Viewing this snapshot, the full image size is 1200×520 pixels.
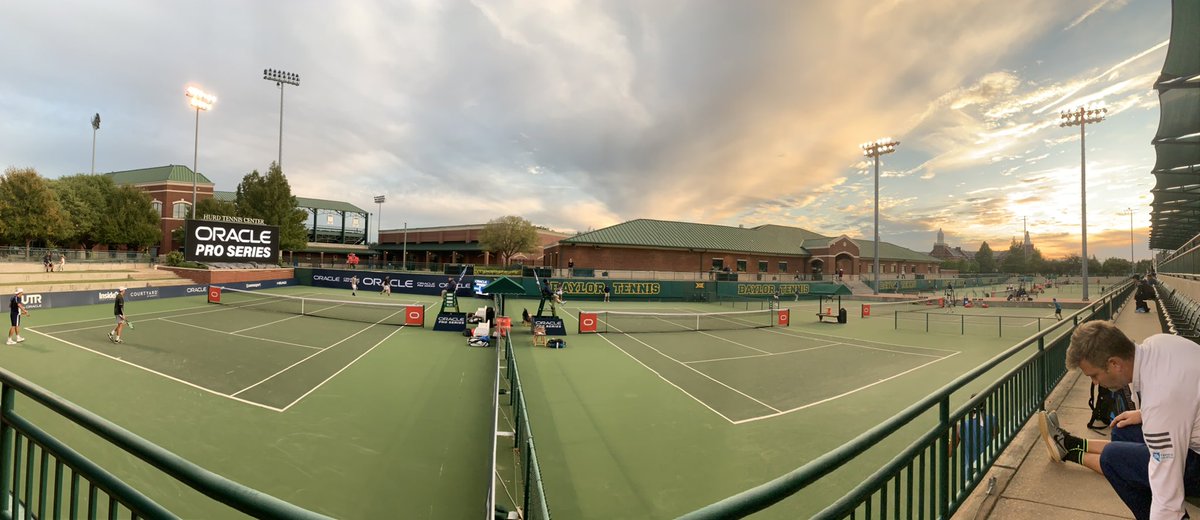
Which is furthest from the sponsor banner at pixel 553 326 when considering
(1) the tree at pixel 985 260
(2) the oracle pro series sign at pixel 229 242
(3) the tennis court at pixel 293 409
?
(1) the tree at pixel 985 260

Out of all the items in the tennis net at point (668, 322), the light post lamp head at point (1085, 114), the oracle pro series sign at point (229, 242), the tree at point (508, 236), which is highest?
the light post lamp head at point (1085, 114)

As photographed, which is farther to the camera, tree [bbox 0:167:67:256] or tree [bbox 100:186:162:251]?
tree [bbox 100:186:162:251]

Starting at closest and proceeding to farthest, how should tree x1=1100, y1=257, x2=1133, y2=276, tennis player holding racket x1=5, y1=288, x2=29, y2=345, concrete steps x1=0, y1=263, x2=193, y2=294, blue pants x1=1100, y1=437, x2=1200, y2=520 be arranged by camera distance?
blue pants x1=1100, y1=437, x2=1200, y2=520 < tennis player holding racket x1=5, y1=288, x2=29, y2=345 < concrete steps x1=0, y1=263, x2=193, y2=294 < tree x1=1100, y1=257, x2=1133, y2=276

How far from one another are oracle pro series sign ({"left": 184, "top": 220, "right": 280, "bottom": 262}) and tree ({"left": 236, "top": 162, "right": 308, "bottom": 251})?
2730 cm

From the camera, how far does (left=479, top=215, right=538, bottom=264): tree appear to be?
211ft

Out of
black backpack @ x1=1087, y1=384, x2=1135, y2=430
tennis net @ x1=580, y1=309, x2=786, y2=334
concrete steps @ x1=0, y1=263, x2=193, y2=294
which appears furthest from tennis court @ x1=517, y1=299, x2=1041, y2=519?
concrete steps @ x1=0, y1=263, x2=193, y2=294

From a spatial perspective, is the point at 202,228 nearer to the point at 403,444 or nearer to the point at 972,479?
the point at 403,444

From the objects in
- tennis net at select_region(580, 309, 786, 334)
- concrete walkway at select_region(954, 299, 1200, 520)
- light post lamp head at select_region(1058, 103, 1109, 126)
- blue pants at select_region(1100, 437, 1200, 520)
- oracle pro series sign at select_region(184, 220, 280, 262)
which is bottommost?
tennis net at select_region(580, 309, 786, 334)

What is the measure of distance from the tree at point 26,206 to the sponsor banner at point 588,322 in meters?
60.2

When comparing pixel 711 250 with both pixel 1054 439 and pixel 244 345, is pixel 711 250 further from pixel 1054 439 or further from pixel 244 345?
pixel 1054 439

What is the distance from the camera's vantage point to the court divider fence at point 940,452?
202cm

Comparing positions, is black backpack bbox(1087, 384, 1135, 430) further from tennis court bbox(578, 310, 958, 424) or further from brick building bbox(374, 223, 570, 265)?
brick building bbox(374, 223, 570, 265)

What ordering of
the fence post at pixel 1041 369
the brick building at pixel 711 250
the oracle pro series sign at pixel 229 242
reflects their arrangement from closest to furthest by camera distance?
the fence post at pixel 1041 369 → the oracle pro series sign at pixel 229 242 → the brick building at pixel 711 250

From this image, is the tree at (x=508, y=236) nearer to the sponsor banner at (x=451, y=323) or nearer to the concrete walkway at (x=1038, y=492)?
the sponsor banner at (x=451, y=323)
